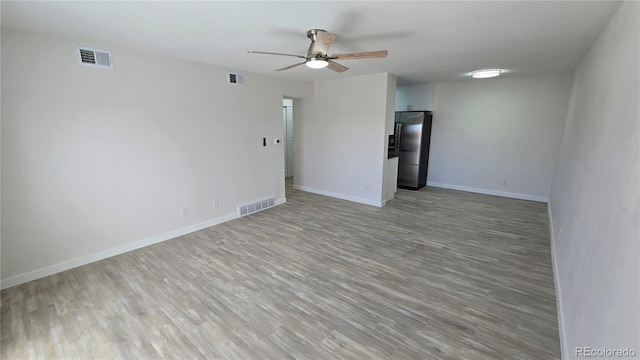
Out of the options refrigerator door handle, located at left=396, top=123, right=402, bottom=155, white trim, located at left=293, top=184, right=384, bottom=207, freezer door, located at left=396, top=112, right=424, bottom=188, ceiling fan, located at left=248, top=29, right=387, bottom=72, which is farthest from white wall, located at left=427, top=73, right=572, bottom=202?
ceiling fan, located at left=248, top=29, right=387, bottom=72

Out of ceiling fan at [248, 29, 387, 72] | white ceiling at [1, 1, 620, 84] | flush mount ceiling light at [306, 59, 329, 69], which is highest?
white ceiling at [1, 1, 620, 84]

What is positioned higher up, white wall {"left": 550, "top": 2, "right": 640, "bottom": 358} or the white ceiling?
the white ceiling

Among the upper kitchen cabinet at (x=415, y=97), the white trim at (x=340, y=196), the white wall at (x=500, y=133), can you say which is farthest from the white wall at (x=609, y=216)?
the upper kitchen cabinet at (x=415, y=97)

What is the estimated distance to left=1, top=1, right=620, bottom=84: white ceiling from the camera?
2.06 metres

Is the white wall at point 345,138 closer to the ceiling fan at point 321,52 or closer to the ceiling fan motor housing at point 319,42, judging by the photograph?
the ceiling fan at point 321,52

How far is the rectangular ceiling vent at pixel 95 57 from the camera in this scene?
295cm

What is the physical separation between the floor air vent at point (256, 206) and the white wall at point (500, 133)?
4271 millimetres

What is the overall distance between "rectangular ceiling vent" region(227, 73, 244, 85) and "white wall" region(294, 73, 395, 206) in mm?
1893

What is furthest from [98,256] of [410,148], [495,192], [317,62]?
[495,192]

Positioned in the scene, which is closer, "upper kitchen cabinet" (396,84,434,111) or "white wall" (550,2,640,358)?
"white wall" (550,2,640,358)

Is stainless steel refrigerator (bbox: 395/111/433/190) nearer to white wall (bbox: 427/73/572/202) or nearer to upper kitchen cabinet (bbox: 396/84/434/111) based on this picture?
upper kitchen cabinet (bbox: 396/84/434/111)

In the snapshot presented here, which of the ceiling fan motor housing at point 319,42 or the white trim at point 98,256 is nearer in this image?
the ceiling fan motor housing at point 319,42

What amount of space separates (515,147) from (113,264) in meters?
7.25

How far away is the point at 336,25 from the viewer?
7.99 ft
